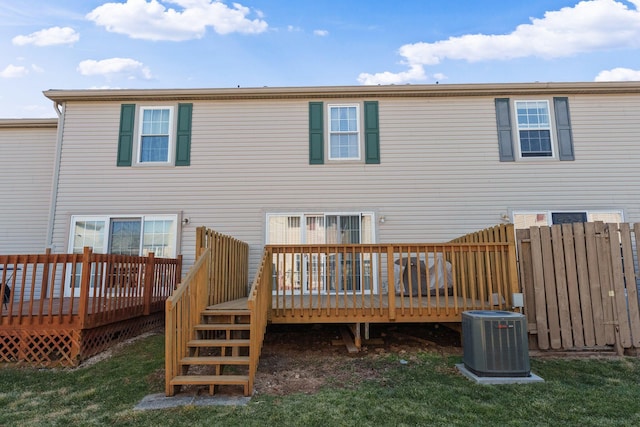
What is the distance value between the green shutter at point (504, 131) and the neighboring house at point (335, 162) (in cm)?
3

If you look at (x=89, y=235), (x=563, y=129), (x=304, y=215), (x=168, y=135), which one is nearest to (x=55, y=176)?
(x=89, y=235)

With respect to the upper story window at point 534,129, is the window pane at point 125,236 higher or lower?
lower

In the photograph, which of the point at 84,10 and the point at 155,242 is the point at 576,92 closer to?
the point at 155,242

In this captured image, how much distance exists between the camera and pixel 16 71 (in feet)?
51.8

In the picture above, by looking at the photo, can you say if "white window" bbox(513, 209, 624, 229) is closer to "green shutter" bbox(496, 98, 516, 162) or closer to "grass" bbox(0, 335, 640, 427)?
"green shutter" bbox(496, 98, 516, 162)

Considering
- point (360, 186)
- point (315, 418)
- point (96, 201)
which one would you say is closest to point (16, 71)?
point (96, 201)

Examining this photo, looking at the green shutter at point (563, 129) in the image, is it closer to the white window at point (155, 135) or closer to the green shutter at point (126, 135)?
the white window at point (155, 135)

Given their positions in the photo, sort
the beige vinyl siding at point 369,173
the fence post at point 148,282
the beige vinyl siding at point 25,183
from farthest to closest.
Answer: the beige vinyl siding at point 25,183 → the beige vinyl siding at point 369,173 → the fence post at point 148,282

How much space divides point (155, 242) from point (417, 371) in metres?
6.02

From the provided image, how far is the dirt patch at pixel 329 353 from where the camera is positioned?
432 cm

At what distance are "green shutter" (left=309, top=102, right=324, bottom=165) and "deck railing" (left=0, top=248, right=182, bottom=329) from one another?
370 cm

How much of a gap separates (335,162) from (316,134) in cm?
79

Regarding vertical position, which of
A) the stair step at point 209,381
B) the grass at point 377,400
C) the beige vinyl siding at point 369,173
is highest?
the beige vinyl siding at point 369,173

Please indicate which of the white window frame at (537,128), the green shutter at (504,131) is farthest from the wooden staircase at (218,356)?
the white window frame at (537,128)
